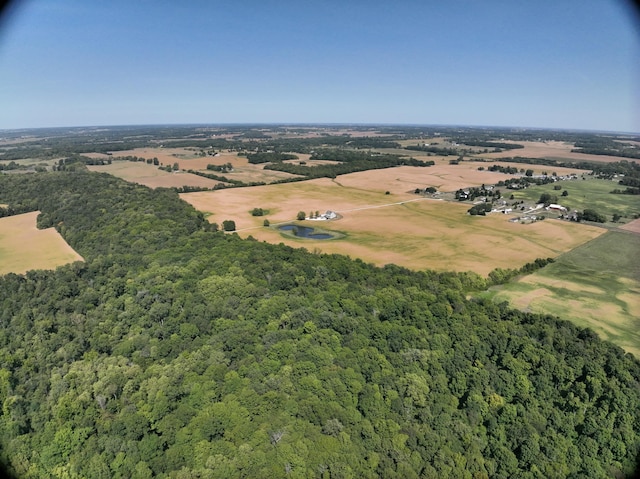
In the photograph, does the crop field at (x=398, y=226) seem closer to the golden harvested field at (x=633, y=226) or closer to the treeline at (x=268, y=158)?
the golden harvested field at (x=633, y=226)

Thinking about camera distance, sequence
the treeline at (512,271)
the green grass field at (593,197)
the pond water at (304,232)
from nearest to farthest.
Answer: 1. the treeline at (512,271)
2. the pond water at (304,232)
3. the green grass field at (593,197)

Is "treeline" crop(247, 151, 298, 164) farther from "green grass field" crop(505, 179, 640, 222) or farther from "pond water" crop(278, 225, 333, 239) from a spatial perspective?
"green grass field" crop(505, 179, 640, 222)

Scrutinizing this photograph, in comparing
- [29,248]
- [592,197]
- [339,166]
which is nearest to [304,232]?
[29,248]

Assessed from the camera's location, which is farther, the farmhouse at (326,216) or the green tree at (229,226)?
the farmhouse at (326,216)

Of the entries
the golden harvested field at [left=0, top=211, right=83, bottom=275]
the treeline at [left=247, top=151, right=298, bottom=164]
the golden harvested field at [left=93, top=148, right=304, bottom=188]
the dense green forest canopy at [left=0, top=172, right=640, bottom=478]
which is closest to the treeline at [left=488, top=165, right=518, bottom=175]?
the golden harvested field at [left=93, top=148, right=304, bottom=188]

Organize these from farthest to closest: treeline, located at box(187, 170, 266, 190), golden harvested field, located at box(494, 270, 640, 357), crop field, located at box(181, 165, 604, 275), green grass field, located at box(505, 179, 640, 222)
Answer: treeline, located at box(187, 170, 266, 190)
green grass field, located at box(505, 179, 640, 222)
crop field, located at box(181, 165, 604, 275)
golden harvested field, located at box(494, 270, 640, 357)

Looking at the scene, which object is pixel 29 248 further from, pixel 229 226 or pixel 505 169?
pixel 505 169

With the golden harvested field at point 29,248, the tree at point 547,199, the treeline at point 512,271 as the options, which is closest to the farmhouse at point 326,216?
the treeline at point 512,271
